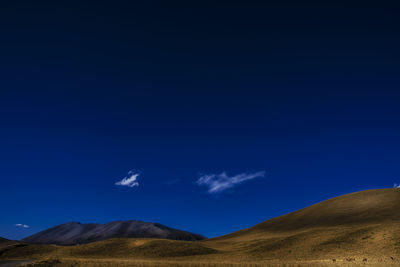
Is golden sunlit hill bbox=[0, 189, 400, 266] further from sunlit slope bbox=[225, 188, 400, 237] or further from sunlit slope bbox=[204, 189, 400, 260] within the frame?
sunlit slope bbox=[225, 188, 400, 237]

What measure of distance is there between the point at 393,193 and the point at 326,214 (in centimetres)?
2942

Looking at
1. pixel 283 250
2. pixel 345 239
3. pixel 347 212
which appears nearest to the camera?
pixel 345 239

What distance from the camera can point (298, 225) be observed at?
10925 centimetres

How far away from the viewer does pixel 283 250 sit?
57125 millimetres

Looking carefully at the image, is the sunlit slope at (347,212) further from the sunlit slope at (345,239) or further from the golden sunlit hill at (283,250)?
the golden sunlit hill at (283,250)

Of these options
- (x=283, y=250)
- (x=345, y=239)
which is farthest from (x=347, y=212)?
(x=283, y=250)

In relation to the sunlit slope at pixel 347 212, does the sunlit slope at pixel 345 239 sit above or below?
below

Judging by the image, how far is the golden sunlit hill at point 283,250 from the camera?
1817 inches

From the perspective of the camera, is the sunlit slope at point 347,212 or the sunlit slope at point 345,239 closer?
the sunlit slope at point 345,239

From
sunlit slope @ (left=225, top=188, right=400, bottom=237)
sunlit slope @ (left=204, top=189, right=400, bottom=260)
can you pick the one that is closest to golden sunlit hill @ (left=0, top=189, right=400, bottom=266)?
sunlit slope @ (left=204, top=189, right=400, bottom=260)

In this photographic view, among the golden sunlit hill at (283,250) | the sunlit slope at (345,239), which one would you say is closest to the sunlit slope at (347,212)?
the sunlit slope at (345,239)

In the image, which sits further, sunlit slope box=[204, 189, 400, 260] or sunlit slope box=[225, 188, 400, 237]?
sunlit slope box=[225, 188, 400, 237]

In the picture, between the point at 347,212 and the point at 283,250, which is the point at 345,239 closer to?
the point at 283,250

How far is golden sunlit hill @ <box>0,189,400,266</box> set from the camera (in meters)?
46.2
